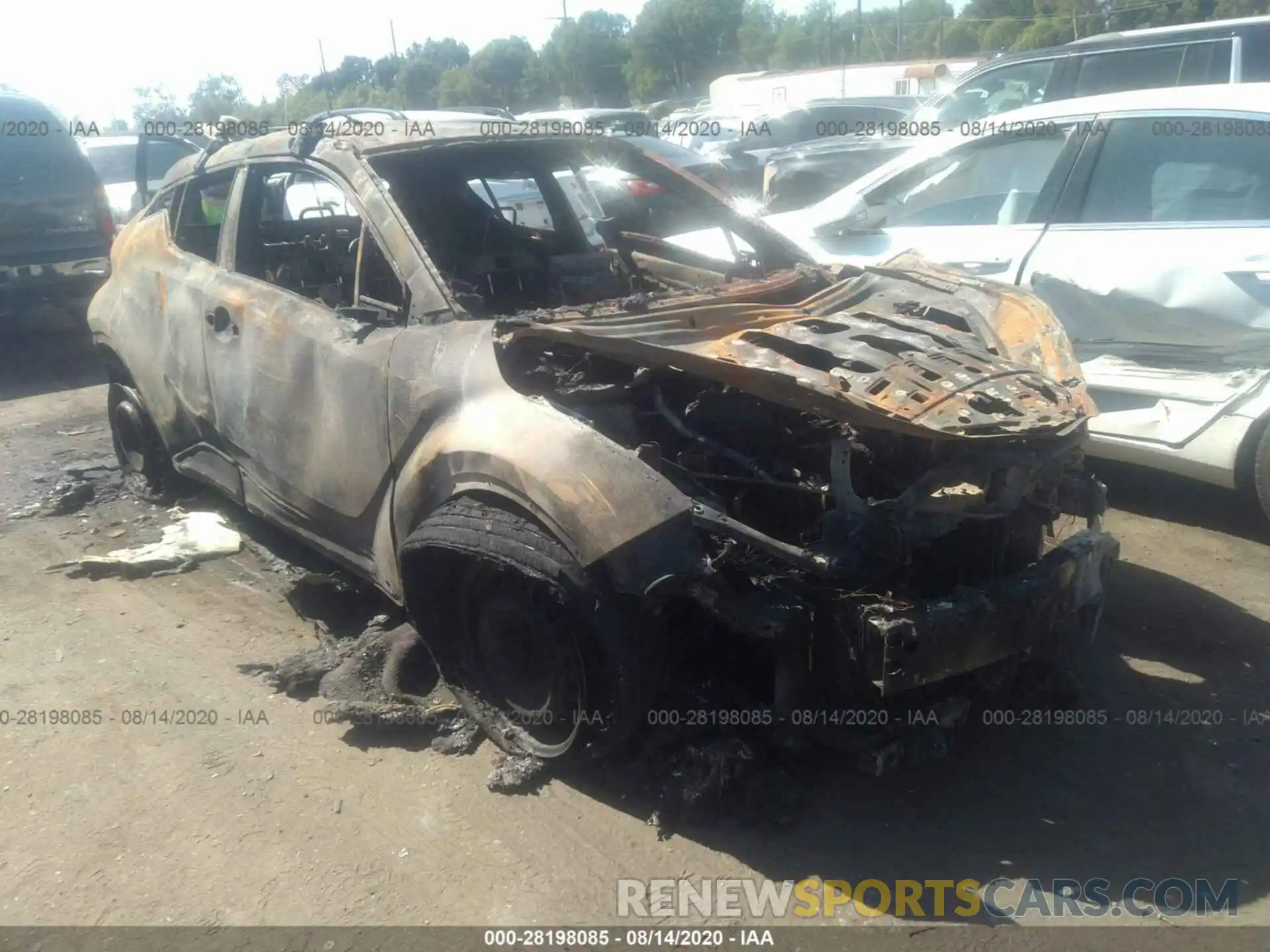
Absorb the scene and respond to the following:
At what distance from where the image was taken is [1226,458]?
4176 mm

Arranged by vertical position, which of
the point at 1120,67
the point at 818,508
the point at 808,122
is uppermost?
the point at 1120,67

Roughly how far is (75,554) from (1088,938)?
4426mm

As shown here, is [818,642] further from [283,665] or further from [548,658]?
[283,665]

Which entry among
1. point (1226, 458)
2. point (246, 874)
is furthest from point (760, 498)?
point (1226, 458)

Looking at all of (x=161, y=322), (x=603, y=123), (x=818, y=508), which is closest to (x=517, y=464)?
(x=818, y=508)

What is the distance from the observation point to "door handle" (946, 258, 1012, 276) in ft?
16.2

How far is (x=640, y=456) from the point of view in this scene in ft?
9.14

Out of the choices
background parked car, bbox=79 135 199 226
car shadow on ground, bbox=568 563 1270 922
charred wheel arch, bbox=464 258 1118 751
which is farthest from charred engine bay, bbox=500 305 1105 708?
background parked car, bbox=79 135 199 226

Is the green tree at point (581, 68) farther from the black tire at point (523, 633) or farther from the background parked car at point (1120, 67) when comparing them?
the black tire at point (523, 633)

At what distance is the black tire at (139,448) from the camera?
17.1 ft

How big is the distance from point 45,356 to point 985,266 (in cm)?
783

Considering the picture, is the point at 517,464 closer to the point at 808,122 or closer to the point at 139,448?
the point at 139,448

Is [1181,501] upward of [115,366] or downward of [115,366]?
downward

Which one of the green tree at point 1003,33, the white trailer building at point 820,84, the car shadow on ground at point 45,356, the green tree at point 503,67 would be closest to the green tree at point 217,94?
the green tree at point 503,67
